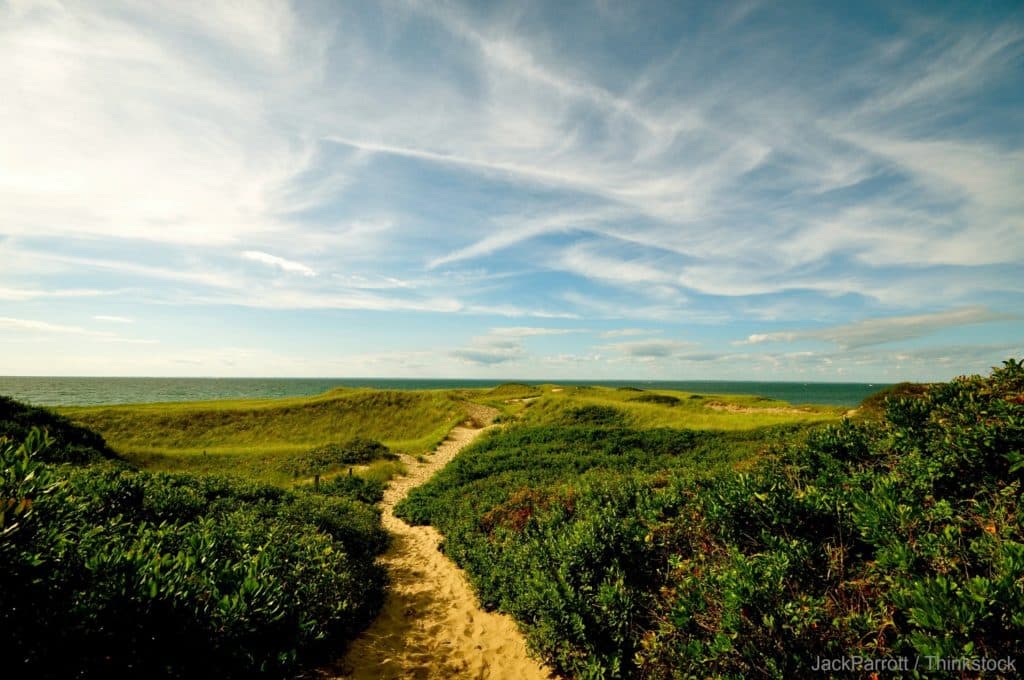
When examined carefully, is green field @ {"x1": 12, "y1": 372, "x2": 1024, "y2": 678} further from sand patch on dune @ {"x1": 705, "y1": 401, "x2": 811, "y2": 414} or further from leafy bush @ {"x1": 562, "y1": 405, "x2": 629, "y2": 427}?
sand patch on dune @ {"x1": 705, "y1": 401, "x2": 811, "y2": 414}

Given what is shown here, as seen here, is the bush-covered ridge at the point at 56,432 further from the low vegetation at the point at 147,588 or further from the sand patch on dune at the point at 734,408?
the sand patch on dune at the point at 734,408

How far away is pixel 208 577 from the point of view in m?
5.79

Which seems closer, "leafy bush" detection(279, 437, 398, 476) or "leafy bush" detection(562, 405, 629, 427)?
"leafy bush" detection(279, 437, 398, 476)

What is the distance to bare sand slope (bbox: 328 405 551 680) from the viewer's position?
793 cm

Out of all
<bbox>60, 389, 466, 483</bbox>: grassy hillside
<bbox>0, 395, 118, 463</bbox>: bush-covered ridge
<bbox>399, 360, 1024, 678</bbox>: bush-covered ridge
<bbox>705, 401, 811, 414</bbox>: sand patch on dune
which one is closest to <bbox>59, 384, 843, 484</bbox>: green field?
<bbox>60, 389, 466, 483</bbox>: grassy hillside

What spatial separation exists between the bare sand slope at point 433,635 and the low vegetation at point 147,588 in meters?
0.60

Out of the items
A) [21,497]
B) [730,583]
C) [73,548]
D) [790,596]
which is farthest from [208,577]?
[790,596]

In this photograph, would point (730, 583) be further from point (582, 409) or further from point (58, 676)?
point (582, 409)

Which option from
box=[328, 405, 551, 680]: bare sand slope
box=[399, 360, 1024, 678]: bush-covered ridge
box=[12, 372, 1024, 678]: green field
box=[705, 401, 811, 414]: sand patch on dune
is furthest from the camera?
box=[705, 401, 811, 414]: sand patch on dune

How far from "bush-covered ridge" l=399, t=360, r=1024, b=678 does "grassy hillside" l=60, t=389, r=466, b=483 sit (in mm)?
26726

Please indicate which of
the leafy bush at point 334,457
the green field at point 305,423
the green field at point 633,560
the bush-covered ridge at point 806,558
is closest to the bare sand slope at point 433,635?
the green field at point 633,560

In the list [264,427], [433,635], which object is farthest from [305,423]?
[433,635]

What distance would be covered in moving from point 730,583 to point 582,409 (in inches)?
1356

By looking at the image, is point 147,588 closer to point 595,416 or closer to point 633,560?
point 633,560
